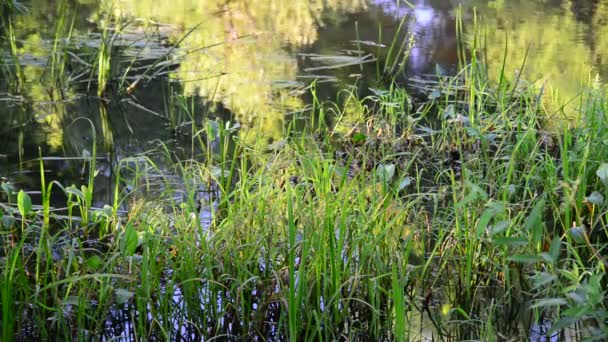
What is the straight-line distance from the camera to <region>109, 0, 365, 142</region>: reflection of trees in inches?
160

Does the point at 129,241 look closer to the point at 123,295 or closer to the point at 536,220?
the point at 123,295

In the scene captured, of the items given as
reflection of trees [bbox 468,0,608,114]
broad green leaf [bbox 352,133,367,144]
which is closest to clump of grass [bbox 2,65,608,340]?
broad green leaf [bbox 352,133,367,144]

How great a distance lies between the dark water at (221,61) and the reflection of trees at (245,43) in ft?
0.03

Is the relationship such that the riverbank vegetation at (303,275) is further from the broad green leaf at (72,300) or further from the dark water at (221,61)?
the dark water at (221,61)

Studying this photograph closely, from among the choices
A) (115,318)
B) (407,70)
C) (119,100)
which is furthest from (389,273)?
(407,70)

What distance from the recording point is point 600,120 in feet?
9.38

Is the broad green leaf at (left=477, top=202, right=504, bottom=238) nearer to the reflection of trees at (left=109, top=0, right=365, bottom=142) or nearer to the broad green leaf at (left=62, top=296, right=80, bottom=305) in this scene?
the broad green leaf at (left=62, top=296, right=80, bottom=305)

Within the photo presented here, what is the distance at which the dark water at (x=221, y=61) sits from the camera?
140 inches

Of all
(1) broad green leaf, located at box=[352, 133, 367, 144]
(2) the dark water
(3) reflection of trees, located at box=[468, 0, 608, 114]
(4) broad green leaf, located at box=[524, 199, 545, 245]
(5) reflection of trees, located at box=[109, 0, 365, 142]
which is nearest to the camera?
(4) broad green leaf, located at box=[524, 199, 545, 245]

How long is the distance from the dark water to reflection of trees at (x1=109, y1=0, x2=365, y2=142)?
0.01 meters

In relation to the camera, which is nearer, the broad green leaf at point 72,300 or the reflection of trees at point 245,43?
the broad green leaf at point 72,300

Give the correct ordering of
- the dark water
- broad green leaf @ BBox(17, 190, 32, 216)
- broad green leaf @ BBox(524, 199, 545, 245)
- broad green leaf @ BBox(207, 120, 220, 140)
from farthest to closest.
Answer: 1. the dark water
2. broad green leaf @ BBox(207, 120, 220, 140)
3. broad green leaf @ BBox(17, 190, 32, 216)
4. broad green leaf @ BBox(524, 199, 545, 245)

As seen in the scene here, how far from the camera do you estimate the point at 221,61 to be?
4816 millimetres

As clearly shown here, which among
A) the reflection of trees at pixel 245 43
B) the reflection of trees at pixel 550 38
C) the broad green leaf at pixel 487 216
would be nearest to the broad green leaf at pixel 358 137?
the reflection of trees at pixel 245 43
